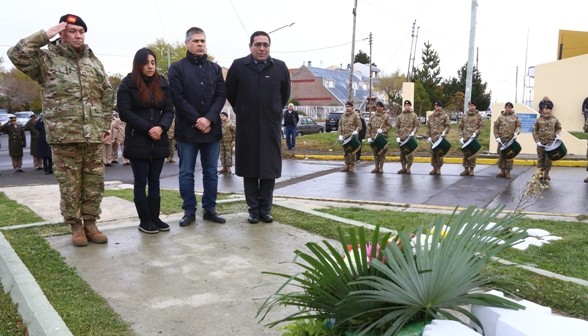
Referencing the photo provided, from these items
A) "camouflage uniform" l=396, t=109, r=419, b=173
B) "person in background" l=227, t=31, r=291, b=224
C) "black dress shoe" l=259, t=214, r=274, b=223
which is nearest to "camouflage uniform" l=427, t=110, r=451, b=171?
"camouflage uniform" l=396, t=109, r=419, b=173

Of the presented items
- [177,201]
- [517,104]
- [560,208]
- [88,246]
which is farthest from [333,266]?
[517,104]

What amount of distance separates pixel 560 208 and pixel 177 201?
19.2 feet

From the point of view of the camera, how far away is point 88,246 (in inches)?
179

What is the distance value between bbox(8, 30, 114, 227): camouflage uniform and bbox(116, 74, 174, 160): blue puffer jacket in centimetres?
17

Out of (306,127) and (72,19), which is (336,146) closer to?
(306,127)

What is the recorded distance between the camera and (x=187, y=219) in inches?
211

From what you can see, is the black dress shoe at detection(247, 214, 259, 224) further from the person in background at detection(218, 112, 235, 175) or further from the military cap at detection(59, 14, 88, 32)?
the person in background at detection(218, 112, 235, 175)

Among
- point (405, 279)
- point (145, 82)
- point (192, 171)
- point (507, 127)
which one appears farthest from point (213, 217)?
point (507, 127)

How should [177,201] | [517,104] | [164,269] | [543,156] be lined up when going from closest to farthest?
[164,269]
[177,201]
[543,156]
[517,104]

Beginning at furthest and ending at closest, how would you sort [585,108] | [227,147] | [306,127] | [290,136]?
[306,127] < [290,136] < [585,108] < [227,147]

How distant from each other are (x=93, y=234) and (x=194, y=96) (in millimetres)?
1683

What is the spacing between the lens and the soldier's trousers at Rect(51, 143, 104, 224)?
14.7ft

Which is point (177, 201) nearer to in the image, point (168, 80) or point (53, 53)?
point (168, 80)

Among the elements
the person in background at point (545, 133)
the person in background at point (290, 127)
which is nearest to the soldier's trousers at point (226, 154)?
the person in background at point (290, 127)
